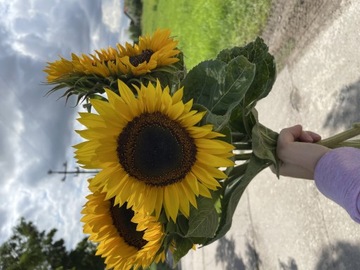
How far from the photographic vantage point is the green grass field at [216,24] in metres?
4.04

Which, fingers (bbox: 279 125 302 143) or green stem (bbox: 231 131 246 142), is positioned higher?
green stem (bbox: 231 131 246 142)

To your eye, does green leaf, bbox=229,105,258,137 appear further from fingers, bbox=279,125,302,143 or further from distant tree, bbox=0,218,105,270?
distant tree, bbox=0,218,105,270

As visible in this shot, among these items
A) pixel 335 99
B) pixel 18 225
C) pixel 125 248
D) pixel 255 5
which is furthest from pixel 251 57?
pixel 18 225

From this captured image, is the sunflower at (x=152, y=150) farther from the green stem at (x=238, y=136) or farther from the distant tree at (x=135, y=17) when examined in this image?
the distant tree at (x=135, y=17)

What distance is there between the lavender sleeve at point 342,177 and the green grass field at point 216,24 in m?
2.33

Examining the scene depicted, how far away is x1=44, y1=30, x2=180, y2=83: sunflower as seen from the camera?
1.35 m

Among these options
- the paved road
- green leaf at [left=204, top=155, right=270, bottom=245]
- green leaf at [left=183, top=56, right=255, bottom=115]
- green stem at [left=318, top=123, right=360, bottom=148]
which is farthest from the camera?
the paved road

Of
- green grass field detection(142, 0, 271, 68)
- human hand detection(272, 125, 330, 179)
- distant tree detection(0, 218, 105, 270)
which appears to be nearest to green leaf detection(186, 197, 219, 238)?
human hand detection(272, 125, 330, 179)

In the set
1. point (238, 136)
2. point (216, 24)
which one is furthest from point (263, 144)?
point (216, 24)

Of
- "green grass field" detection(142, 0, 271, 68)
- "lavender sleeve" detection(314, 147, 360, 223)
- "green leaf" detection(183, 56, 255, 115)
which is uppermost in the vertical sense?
"green grass field" detection(142, 0, 271, 68)

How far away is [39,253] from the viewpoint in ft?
16.7

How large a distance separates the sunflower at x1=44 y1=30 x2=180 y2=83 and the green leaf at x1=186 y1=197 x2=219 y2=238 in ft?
1.46

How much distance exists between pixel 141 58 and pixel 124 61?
0.09m

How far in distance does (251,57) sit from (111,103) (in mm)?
538
